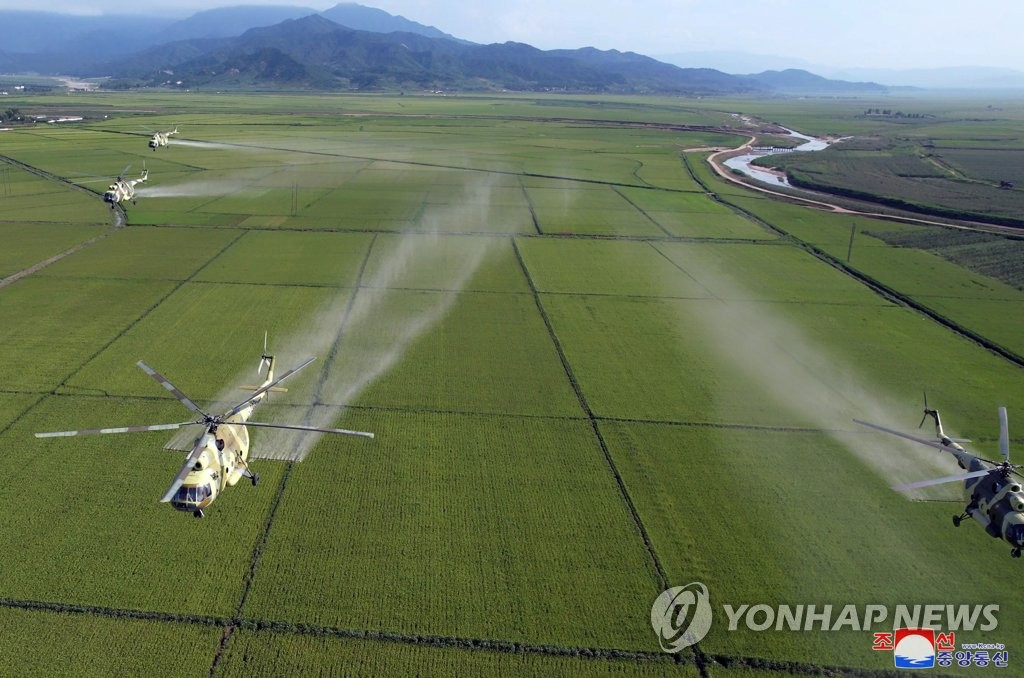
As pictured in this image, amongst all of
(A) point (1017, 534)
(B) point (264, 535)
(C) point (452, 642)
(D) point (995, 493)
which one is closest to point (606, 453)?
(C) point (452, 642)

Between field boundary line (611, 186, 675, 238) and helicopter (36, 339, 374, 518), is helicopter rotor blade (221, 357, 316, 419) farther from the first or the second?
field boundary line (611, 186, 675, 238)

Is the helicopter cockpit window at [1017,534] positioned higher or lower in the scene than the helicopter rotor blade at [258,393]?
lower

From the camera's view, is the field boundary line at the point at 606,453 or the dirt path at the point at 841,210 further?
the dirt path at the point at 841,210

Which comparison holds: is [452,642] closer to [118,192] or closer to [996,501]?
[996,501]

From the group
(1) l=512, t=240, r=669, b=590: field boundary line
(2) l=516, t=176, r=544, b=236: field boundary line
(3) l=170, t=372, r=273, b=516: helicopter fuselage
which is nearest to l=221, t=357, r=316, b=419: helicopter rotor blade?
(3) l=170, t=372, r=273, b=516: helicopter fuselage

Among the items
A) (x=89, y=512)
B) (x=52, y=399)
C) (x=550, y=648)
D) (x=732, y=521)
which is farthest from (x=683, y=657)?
(x=52, y=399)

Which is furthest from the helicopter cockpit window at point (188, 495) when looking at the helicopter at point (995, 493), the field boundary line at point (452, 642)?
the helicopter at point (995, 493)

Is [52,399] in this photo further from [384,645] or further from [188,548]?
[384,645]

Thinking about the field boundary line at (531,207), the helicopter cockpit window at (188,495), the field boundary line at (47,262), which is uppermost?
the field boundary line at (531,207)

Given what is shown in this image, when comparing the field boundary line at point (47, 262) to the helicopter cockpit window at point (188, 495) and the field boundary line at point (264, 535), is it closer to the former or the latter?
the field boundary line at point (264, 535)
